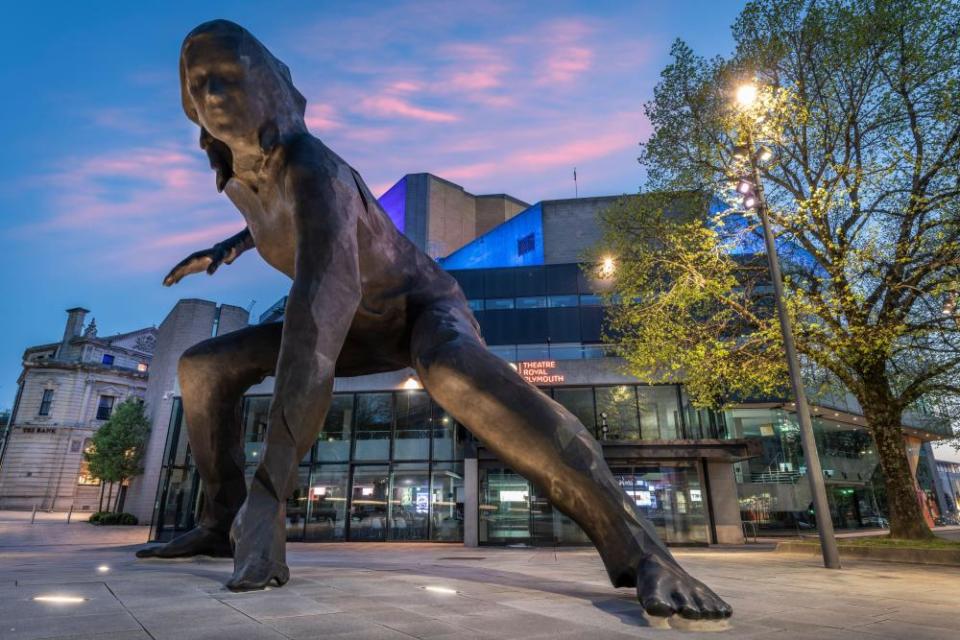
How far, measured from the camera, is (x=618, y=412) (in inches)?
723

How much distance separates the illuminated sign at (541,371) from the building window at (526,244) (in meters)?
11.7

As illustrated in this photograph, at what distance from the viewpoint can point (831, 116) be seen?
12.0 meters

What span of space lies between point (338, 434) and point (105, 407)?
47.1 metres

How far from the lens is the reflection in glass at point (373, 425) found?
757 inches

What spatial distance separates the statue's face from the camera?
3.34m

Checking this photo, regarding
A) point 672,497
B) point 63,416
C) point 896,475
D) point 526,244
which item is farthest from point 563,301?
point 63,416

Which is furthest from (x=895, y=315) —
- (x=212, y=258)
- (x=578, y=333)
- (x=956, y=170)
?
(x=578, y=333)

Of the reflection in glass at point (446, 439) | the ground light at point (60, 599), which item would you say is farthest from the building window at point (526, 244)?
the ground light at point (60, 599)

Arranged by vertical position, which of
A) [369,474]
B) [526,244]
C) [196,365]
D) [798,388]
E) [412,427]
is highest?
[526,244]

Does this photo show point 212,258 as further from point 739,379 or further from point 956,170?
point 956,170

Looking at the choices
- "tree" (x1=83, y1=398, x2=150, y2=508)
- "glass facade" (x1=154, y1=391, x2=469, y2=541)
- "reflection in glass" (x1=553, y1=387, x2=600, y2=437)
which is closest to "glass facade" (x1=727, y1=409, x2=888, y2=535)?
"reflection in glass" (x1=553, y1=387, x2=600, y2=437)

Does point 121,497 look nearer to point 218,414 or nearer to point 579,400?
point 579,400

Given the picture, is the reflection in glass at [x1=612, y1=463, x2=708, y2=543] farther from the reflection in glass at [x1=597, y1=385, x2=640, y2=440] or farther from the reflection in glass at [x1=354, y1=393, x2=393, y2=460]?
the reflection in glass at [x1=354, y1=393, x2=393, y2=460]

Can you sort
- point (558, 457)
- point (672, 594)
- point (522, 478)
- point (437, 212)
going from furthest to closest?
1. point (437, 212)
2. point (522, 478)
3. point (558, 457)
4. point (672, 594)
